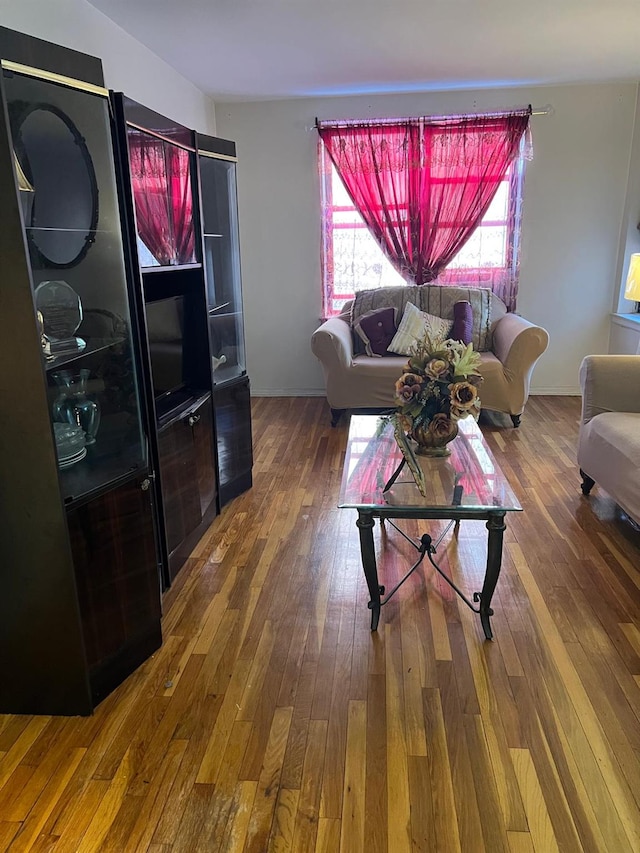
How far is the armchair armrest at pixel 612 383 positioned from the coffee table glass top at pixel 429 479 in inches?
32.8

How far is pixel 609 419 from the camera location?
3021mm

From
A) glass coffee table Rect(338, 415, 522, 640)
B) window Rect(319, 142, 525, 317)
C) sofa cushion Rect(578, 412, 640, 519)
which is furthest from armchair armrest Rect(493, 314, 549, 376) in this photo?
glass coffee table Rect(338, 415, 522, 640)

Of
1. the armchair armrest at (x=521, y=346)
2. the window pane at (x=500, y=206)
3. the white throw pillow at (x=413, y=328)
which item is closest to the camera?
the armchair armrest at (x=521, y=346)

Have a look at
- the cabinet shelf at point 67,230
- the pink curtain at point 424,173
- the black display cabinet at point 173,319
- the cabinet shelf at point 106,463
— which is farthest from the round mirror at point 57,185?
the pink curtain at point 424,173

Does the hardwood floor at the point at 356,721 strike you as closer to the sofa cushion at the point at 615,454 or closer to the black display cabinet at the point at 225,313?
the sofa cushion at the point at 615,454

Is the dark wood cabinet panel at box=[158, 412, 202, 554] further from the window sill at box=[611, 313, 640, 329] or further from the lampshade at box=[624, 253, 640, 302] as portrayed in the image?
the window sill at box=[611, 313, 640, 329]

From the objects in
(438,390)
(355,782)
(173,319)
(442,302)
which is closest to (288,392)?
(442,302)

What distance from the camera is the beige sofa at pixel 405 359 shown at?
4.34 m

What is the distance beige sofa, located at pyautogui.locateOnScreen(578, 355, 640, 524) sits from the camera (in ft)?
9.28

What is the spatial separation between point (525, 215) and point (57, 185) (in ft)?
13.6

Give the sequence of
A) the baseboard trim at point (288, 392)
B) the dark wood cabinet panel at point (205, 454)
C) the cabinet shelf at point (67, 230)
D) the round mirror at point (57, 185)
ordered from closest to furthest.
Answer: the round mirror at point (57, 185)
the cabinet shelf at point (67, 230)
the dark wood cabinet panel at point (205, 454)
the baseboard trim at point (288, 392)

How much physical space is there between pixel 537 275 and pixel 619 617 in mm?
3563

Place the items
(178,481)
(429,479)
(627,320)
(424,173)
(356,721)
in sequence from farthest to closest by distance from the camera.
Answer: (424,173) → (627,320) → (178,481) → (429,479) → (356,721)

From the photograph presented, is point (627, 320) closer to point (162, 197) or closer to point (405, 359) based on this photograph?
point (405, 359)
